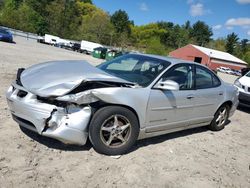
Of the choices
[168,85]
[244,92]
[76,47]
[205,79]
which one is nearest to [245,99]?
[244,92]

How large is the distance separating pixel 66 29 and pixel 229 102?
75567mm

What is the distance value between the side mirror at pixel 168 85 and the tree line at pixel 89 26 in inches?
1891

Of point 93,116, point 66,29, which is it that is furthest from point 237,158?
point 66,29

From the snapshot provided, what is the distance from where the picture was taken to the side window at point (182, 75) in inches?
185

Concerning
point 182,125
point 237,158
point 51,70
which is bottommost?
point 237,158

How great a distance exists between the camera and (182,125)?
16.5 ft

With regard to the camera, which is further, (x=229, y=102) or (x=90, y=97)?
(x=229, y=102)

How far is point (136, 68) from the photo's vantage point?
4.99 meters

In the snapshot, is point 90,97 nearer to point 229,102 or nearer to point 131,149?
point 131,149

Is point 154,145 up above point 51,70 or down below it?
below

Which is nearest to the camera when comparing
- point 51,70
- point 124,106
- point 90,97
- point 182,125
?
point 90,97

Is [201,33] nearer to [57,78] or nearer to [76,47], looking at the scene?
[76,47]

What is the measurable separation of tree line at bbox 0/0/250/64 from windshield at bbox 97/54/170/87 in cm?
4709

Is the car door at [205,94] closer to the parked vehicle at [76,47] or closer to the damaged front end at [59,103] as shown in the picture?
the damaged front end at [59,103]
